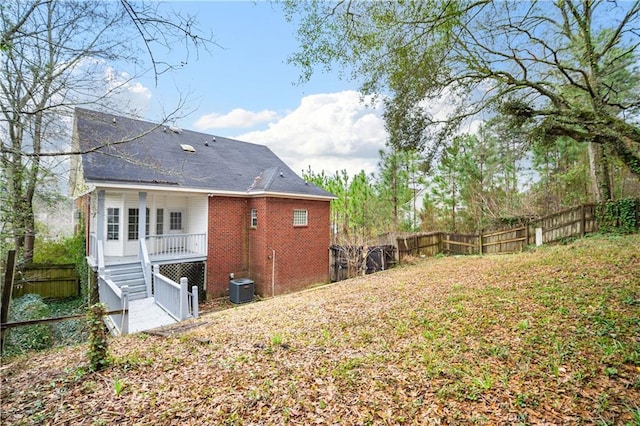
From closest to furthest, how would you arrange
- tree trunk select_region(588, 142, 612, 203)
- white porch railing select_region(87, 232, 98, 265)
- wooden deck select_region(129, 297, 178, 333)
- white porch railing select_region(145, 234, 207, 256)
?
wooden deck select_region(129, 297, 178, 333), white porch railing select_region(87, 232, 98, 265), white porch railing select_region(145, 234, 207, 256), tree trunk select_region(588, 142, 612, 203)

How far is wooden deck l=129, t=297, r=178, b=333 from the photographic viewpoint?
7.03 meters

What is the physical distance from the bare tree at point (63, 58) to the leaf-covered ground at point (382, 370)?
2891 mm

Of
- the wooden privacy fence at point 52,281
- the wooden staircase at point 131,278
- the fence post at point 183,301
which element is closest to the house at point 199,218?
the wooden staircase at point 131,278

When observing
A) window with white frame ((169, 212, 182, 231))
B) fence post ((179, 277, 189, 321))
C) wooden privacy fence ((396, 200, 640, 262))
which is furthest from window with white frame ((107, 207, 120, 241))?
wooden privacy fence ((396, 200, 640, 262))

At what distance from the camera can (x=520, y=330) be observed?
437 centimetres

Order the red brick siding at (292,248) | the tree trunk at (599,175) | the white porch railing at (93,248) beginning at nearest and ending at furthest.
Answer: the white porch railing at (93,248) < the red brick siding at (292,248) < the tree trunk at (599,175)

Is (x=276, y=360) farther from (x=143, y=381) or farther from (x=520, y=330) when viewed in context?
(x=520, y=330)

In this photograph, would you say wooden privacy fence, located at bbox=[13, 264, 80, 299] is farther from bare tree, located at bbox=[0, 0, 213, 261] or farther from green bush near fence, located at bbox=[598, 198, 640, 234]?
green bush near fence, located at bbox=[598, 198, 640, 234]

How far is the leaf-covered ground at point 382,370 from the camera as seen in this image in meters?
2.78

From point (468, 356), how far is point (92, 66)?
6.52 metres

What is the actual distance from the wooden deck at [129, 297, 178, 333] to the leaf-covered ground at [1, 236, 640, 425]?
1.42 meters

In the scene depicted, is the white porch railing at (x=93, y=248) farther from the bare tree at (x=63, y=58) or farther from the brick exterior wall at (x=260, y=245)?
the bare tree at (x=63, y=58)

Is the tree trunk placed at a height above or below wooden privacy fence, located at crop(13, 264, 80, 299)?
above

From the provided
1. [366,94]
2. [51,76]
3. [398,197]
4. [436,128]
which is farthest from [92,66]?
[398,197]
